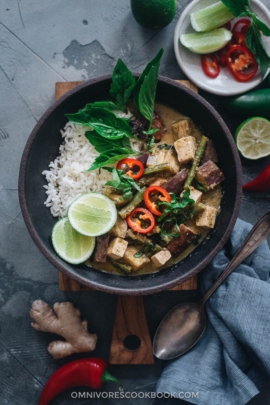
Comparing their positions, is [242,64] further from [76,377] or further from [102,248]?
[76,377]

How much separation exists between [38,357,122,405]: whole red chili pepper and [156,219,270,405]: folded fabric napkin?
1.21ft

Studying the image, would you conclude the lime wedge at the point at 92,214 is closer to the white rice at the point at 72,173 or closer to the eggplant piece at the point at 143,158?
the white rice at the point at 72,173

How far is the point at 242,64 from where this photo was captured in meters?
2.96

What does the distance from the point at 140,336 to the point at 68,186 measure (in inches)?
40.5

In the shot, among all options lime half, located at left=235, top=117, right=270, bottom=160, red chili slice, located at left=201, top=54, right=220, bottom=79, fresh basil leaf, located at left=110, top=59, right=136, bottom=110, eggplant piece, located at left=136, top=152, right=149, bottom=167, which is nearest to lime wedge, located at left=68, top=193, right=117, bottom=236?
eggplant piece, located at left=136, top=152, right=149, bottom=167

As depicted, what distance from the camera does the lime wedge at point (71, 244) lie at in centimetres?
262

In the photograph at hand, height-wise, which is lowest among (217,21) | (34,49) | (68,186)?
(68,186)

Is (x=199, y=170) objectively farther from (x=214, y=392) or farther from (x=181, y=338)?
(x=214, y=392)

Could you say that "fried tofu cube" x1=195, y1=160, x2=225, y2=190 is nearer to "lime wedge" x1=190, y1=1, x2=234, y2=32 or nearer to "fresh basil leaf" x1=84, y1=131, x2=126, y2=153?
"fresh basil leaf" x1=84, y1=131, x2=126, y2=153

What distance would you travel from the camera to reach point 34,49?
3066mm

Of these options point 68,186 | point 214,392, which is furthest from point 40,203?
point 214,392

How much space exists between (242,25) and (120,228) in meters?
1.48

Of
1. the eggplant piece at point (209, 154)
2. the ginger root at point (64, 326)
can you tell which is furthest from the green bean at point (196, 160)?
the ginger root at point (64, 326)

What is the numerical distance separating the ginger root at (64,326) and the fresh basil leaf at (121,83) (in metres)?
1.28
